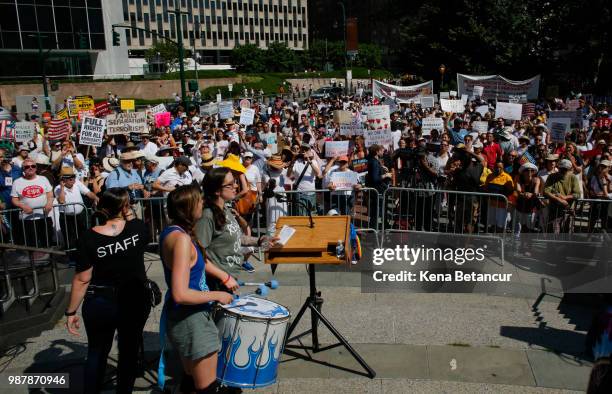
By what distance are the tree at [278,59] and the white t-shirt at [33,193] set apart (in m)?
89.5

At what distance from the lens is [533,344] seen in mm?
5543

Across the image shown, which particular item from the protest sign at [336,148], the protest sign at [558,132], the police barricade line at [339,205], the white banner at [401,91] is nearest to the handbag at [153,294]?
the police barricade line at [339,205]

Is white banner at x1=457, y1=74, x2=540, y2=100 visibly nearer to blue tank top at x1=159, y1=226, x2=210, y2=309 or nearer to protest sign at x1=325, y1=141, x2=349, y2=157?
protest sign at x1=325, y1=141, x2=349, y2=157

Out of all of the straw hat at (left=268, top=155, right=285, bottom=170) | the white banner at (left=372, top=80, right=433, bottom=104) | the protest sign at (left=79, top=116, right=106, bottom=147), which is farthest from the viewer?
the white banner at (left=372, top=80, right=433, bottom=104)

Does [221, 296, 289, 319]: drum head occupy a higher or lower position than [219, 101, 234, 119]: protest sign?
lower

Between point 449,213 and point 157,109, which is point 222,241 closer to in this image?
point 449,213

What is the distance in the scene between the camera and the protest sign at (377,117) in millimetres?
12273

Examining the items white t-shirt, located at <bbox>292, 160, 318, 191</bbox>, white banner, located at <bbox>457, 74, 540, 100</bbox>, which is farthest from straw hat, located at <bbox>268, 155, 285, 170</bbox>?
white banner, located at <bbox>457, 74, 540, 100</bbox>

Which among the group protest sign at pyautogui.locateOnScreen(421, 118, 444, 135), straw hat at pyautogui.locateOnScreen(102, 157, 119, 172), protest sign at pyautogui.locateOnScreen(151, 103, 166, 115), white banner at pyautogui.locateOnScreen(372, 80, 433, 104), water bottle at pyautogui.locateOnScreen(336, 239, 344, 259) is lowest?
straw hat at pyautogui.locateOnScreen(102, 157, 119, 172)

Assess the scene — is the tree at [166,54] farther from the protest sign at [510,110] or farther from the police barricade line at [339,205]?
the police barricade line at [339,205]

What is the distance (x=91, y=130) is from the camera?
41.0 feet

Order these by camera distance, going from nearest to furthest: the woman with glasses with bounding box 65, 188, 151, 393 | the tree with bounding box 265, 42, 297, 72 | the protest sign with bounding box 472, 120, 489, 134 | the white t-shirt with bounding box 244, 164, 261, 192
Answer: the woman with glasses with bounding box 65, 188, 151, 393 < the white t-shirt with bounding box 244, 164, 261, 192 < the protest sign with bounding box 472, 120, 489, 134 < the tree with bounding box 265, 42, 297, 72

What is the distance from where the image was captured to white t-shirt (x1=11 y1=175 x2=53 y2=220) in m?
8.45

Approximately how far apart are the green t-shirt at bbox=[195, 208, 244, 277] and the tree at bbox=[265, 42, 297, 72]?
93708 mm
